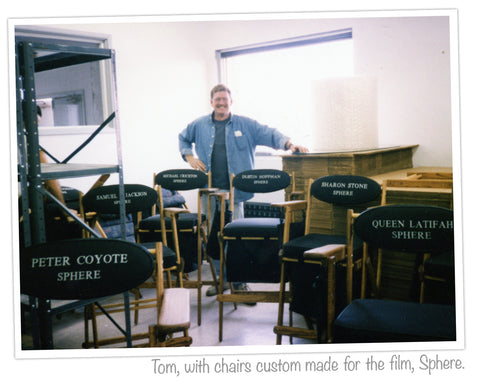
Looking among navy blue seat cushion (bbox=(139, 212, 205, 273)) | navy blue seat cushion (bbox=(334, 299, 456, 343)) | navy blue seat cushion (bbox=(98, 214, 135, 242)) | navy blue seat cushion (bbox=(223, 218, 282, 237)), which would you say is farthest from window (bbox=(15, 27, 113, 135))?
navy blue seat cushion (bbox=(334, 299, 456, 343))

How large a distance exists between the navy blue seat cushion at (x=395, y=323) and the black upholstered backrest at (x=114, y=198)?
1.57m

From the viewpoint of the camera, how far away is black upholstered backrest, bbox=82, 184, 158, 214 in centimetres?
284

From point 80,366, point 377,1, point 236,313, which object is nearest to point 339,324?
point 80,366

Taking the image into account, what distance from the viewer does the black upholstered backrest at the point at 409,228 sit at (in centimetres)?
185

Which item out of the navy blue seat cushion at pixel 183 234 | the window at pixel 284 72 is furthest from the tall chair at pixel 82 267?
the window at pixel 284 72

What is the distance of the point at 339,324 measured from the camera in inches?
68.4

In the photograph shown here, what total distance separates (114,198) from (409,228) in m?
1.78

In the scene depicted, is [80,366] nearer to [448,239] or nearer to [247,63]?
[448,239]

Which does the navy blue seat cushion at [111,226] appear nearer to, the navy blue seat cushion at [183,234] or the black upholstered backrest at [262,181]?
the navy blue seat cushion at [183,234]

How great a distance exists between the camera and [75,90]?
4.86 metres

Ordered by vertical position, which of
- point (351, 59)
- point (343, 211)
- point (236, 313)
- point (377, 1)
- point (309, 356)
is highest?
point (351, 59)

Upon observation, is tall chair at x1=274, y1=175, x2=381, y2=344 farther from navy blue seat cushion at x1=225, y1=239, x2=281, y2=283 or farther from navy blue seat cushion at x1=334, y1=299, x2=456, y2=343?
navy blue seat cushion at x1=334, y1=299, x2=456, y2=343

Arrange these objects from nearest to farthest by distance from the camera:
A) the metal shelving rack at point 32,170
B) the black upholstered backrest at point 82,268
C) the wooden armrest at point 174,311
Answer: the wooden armrest at point 174,311 < the black upholstered backrest at point 82,268 < the metal shelving rack at point 32,170

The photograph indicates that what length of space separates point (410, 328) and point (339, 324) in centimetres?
25
